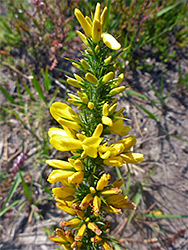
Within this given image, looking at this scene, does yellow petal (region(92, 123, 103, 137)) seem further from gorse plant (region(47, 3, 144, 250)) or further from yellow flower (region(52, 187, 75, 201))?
yellow flower (region(52, 187, 75, 201))

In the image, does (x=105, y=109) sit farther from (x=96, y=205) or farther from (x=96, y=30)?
(x=96, y=205)

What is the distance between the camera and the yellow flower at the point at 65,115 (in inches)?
55.9

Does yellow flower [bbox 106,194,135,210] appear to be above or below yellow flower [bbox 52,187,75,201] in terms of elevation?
below

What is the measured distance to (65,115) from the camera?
1.50 metres

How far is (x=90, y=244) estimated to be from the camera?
171cm

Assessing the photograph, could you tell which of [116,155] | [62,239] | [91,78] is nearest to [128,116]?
[116,155]

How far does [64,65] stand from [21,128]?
1591 millimetres

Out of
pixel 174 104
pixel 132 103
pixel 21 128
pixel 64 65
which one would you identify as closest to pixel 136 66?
pixel 132 103

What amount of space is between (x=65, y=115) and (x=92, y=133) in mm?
278

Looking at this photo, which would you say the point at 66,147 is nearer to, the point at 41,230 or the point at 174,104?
the point at 41,230

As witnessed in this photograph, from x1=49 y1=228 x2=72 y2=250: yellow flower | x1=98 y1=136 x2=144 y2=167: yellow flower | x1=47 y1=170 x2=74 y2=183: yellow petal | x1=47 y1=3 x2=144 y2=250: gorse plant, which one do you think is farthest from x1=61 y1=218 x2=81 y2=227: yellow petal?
x1=98 y1=136 x2=144 y2=167: yellow flower

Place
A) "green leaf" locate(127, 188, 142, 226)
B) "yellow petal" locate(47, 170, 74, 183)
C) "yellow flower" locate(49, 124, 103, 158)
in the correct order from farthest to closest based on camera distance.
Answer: "green leaf" locate(127, 188, 142, 226) < "yellow petal" locate(47, 170, 74, 183) < "yellow flower" locate(49, 124, 103, 158)

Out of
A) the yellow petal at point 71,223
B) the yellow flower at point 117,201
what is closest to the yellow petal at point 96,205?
the yellow flower at point 117,201

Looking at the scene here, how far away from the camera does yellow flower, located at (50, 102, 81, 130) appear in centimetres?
142
